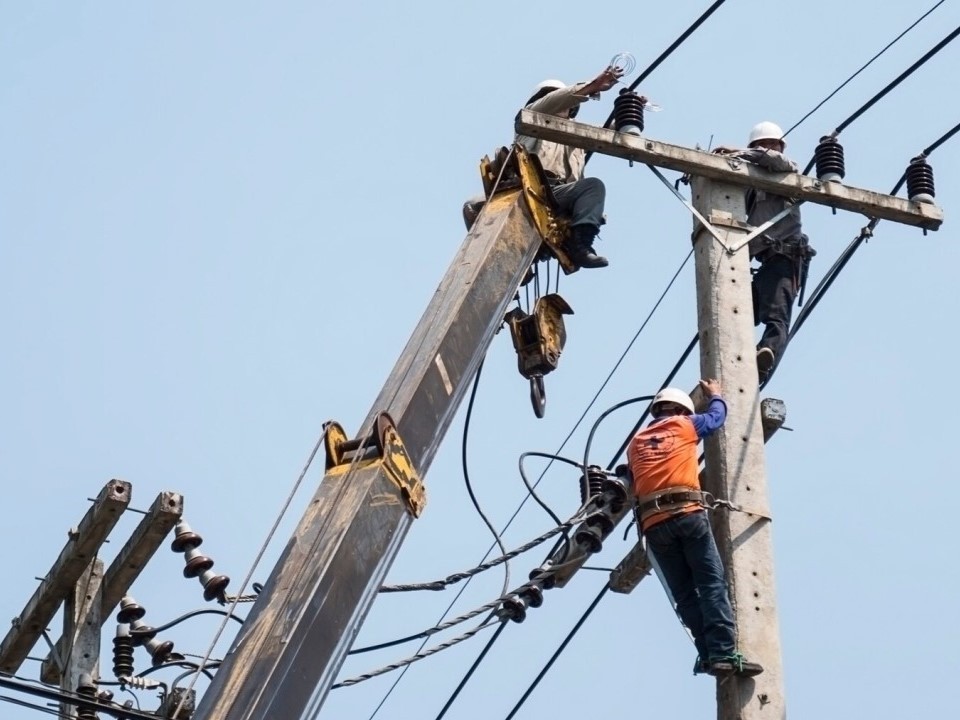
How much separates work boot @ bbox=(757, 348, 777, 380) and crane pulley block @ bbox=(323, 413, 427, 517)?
109 inches

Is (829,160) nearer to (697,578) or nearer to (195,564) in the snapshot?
(697,578)

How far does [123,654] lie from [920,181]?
5.34 metres

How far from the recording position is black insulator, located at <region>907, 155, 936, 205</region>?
467 inches

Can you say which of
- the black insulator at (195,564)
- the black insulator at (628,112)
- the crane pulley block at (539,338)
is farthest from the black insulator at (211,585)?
the black insulator at (628,112)

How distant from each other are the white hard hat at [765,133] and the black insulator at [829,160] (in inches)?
55.5

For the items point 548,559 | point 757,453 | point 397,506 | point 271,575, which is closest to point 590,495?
point 548,559

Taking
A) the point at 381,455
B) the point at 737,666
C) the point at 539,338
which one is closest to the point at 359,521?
the point at 381,455

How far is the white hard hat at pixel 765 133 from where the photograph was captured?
13.2 metres

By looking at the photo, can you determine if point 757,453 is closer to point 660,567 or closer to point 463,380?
point 660,567

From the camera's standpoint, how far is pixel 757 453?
1046 centimetres

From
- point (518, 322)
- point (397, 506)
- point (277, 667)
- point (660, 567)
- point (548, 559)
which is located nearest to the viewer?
point (277, 667)

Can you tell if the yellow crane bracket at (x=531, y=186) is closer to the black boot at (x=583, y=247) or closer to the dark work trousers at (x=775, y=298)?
the black boot at (x=583, y=247)

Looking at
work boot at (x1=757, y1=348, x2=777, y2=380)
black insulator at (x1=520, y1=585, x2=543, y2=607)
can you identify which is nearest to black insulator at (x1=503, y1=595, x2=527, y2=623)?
black insulator at (x1=520, y1=585, x2=543, y2=607)

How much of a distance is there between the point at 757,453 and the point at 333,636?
2.60m
